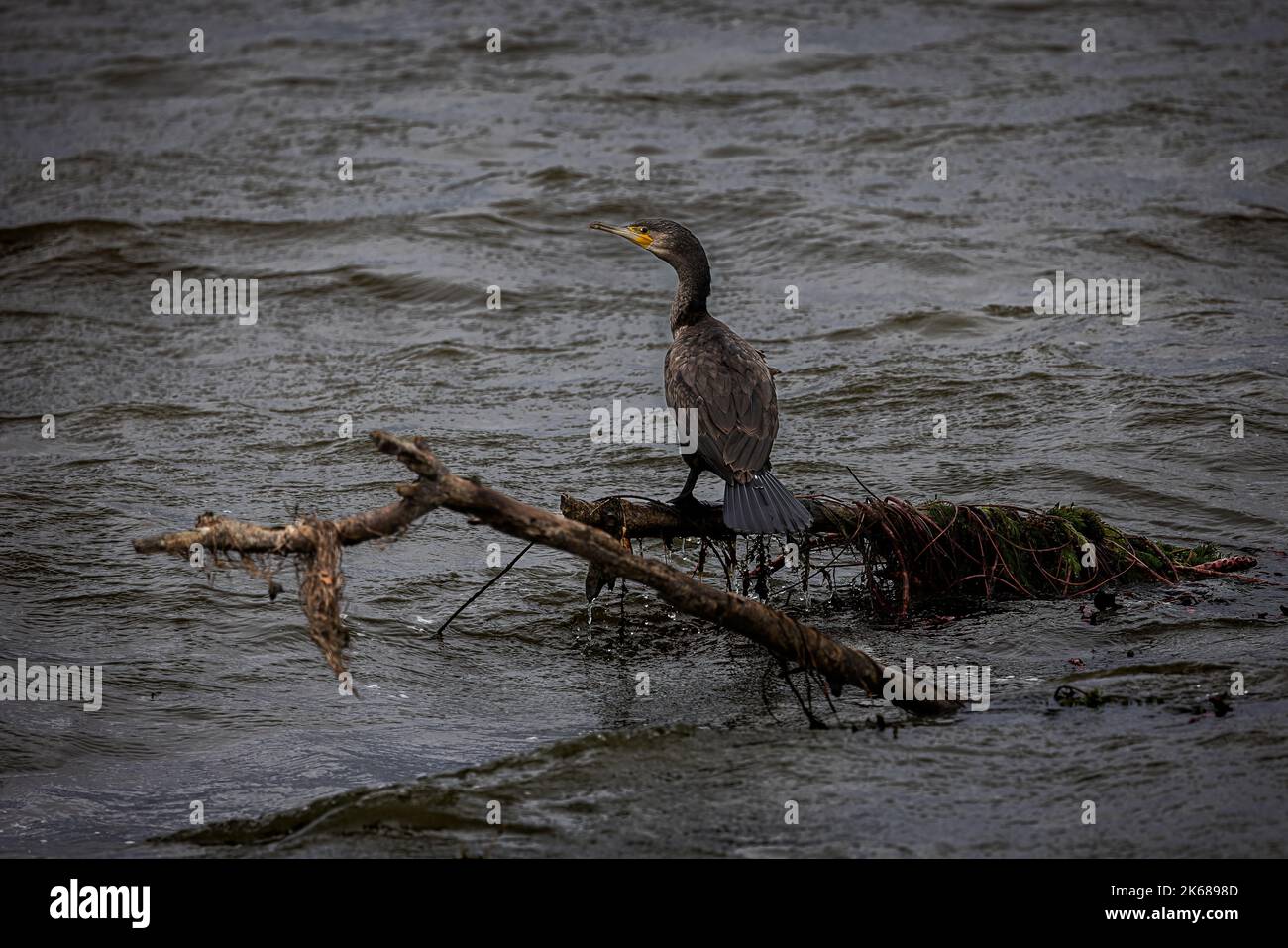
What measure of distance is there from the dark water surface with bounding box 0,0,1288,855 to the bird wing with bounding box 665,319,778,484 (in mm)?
977

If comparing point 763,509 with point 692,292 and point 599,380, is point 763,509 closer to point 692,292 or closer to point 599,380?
point 692,292

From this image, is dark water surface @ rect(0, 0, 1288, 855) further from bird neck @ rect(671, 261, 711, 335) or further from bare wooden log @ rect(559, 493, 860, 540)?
bird neck @ rect(671, 261, 711, 335)

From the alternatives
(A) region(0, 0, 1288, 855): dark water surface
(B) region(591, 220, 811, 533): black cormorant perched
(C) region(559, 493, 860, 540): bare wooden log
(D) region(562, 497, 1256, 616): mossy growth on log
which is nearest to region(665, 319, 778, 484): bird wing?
(B) region(591, 220, 811, 533): black cormorant perched

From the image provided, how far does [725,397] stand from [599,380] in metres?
4.06

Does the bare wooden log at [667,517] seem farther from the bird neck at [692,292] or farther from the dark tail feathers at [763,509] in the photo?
the bird neck at [692,292]

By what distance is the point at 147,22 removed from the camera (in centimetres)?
2059

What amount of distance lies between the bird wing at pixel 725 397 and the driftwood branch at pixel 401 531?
123cm

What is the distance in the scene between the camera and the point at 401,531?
4867 mm

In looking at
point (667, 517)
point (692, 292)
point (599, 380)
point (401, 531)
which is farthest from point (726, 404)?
point (599, 380)

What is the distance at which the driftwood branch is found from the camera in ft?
15.2

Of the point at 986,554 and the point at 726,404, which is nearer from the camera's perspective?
the point at 726,404

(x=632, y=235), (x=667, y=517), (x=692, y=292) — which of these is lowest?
(x=667, y=517)
